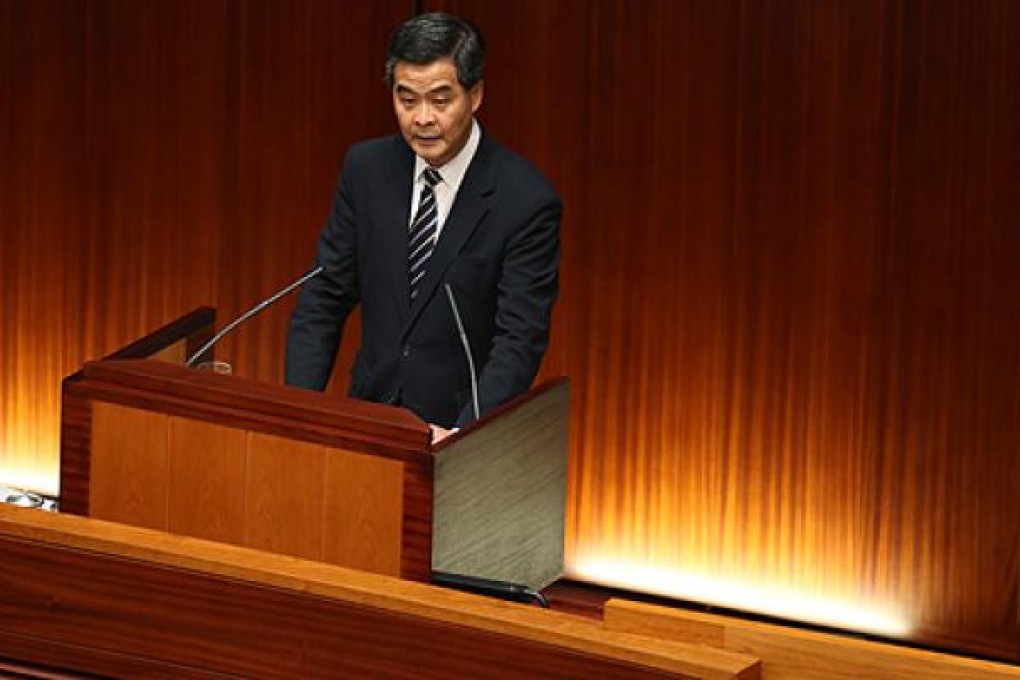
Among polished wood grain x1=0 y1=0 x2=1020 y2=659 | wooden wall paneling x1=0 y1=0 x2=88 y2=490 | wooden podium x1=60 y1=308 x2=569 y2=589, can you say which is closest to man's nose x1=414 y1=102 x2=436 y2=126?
wooden podium x1=60 y1=308 x2=569 y2=589

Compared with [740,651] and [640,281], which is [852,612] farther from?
[740,651]

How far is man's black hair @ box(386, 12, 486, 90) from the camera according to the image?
119 cm

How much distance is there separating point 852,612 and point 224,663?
1.00 meters

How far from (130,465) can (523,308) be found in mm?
263

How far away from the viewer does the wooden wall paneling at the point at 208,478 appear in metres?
1.01

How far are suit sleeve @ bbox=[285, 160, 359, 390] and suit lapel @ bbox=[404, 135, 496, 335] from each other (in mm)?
44

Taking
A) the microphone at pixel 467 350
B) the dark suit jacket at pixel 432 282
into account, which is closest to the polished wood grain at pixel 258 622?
the microphone at pixel 467 350

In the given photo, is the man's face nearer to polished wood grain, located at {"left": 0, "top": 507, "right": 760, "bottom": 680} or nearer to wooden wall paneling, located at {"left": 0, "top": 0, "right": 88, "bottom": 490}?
polished wood grain, located at {"left": 0, "top": 507, "right": 760, "bottom": 680}

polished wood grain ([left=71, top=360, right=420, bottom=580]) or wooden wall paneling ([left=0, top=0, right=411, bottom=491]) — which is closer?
polished wood grain ([left=71, top=360, right=420, bottom=580])

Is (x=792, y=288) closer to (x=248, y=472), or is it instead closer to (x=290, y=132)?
(x=290, y=132)

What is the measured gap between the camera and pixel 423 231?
4.09 feet

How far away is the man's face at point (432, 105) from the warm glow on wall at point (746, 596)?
63cm

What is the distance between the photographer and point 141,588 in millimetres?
801

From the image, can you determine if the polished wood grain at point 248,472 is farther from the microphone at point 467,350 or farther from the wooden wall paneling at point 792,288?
the wooden wall paneling at point 792,288
